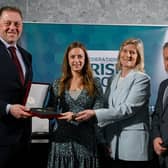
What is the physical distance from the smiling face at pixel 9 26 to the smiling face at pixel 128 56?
2.45 ft

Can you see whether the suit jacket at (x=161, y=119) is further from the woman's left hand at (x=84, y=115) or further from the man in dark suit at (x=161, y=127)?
the woman's left hand at (x=84, y=115)

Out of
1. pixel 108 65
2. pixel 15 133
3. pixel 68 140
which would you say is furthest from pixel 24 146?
pixel 108 65

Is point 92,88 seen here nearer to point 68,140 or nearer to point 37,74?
point 68,140

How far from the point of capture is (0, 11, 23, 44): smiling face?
2.49 m

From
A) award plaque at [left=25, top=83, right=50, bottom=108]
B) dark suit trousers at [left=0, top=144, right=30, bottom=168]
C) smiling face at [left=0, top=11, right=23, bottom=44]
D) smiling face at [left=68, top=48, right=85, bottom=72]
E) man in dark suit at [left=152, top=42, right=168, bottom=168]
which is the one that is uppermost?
smiling face at [left=0, top=11, right=23, bottom=44]

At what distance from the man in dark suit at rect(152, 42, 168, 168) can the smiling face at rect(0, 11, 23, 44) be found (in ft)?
3.36

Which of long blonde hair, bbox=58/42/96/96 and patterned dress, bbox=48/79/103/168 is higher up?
long blonde hair, bbox=58/42/96/96

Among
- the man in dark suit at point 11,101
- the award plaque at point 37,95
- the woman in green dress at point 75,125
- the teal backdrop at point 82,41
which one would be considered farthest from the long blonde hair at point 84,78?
the teal backdrop at point 82,41

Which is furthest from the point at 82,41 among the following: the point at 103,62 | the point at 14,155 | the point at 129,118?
the point at 14,155

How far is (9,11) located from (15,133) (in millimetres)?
744

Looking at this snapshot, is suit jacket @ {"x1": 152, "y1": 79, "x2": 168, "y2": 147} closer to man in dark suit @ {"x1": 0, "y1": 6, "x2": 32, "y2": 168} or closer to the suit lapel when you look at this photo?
the suit lapel

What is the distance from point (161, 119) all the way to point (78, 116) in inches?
21.7

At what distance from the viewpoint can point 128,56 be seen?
2756mm

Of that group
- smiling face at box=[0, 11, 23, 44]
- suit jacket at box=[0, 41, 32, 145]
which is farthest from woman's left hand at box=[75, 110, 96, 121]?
smiling face at box=[0, 11, 23, 44]
